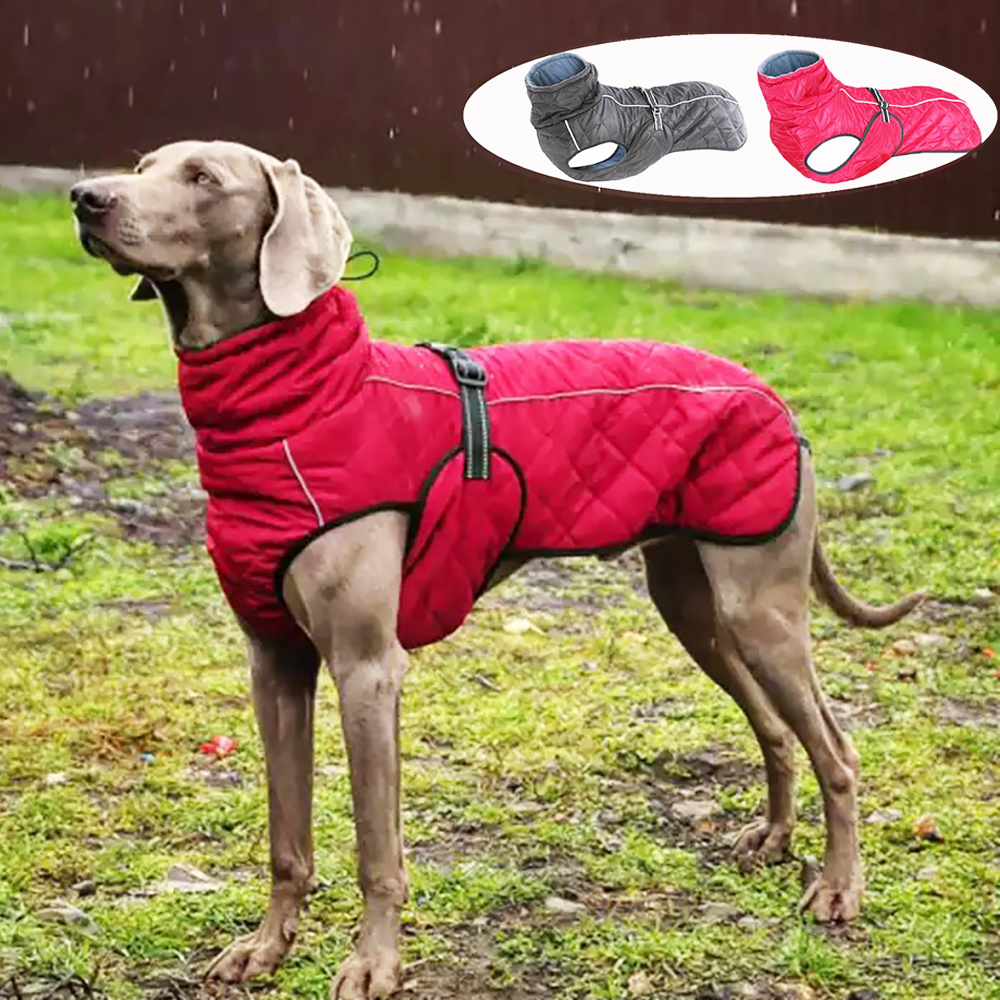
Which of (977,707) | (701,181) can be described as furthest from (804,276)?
(977,707)

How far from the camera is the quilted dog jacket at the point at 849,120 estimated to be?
18.4 feet

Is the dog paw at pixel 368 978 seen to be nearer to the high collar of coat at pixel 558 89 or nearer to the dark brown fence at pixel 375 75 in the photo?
the high collar of coat at pixel 558 89

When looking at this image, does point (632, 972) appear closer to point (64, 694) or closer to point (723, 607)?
point (723, 607)

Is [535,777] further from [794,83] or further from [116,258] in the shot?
[794,83]

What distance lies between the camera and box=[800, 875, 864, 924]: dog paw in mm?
3641

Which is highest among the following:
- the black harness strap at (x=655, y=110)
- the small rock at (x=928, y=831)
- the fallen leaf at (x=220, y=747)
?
the black harness strap at (x=655, y=110)

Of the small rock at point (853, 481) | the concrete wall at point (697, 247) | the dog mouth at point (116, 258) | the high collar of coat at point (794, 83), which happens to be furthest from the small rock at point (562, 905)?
the concrete wall at point (697, 247)

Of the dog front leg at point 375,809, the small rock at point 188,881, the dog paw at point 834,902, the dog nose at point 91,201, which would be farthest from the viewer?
the small rock at point 188,881

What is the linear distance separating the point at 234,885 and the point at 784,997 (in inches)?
50.5

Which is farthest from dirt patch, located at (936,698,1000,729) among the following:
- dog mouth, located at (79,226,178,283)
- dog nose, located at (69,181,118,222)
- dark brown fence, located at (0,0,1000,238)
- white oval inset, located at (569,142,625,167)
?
dark brown fence, located at (0,0,1000,238)

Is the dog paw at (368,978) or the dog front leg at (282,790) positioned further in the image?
the dog front leg at (282,790)

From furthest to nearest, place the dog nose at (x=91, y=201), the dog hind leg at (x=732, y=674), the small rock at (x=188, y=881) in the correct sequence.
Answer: the dog hind leg at (x=732, y=674) → the small rock at (x=188, y=881) → the dog nose at (x=91, y=201)

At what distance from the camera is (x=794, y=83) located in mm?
5930

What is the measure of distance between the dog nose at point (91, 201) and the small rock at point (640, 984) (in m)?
1.86
